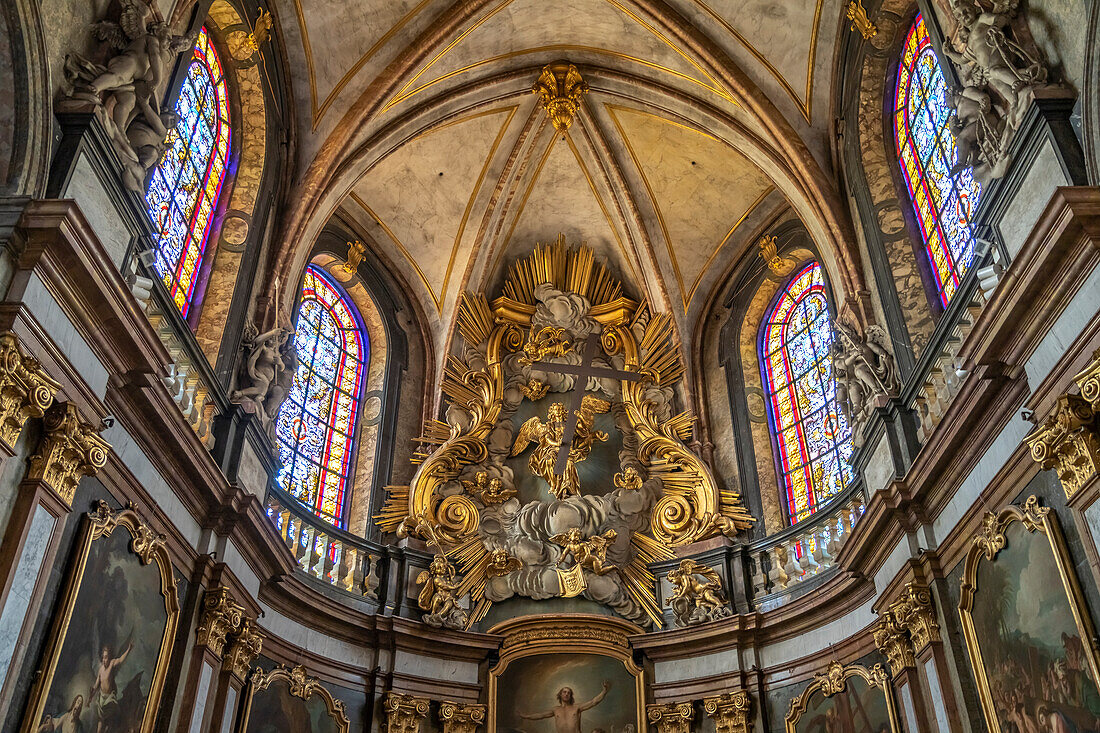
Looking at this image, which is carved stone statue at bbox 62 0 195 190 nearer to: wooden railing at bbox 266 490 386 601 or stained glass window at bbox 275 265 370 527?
wooden railing at bbox 266 490 386 601

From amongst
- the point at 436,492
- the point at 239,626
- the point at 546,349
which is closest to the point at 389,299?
the point at 546,349

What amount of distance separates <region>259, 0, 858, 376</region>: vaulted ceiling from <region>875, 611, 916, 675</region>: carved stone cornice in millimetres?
4618

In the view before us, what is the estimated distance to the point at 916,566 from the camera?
10.3m

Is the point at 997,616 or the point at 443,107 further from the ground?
the point at 443,107

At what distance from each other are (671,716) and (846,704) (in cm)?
248

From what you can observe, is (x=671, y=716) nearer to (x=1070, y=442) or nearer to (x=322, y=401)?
(x=322, y=401)

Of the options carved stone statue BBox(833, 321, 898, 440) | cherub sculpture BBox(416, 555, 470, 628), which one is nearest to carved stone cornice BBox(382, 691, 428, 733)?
cherub sculpture BBox(416, 555, 470, 628)

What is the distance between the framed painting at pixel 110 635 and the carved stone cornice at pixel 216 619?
46cm

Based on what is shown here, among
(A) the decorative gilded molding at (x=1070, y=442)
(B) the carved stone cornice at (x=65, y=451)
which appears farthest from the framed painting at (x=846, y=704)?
(B) the carved stone cornice at (x=65, y=451)

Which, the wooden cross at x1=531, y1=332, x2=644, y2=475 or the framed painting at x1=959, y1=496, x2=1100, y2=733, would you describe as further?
the wooden cross at x1=531, y1=332, x2=644, y2=475

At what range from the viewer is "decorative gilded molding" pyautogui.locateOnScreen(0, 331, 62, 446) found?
6.75 m

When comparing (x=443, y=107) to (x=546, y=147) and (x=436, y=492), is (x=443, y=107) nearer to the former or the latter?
(x=546, y=147)

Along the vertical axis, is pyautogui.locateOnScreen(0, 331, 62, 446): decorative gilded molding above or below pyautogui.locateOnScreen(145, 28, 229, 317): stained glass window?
below

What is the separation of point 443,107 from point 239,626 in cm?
864
